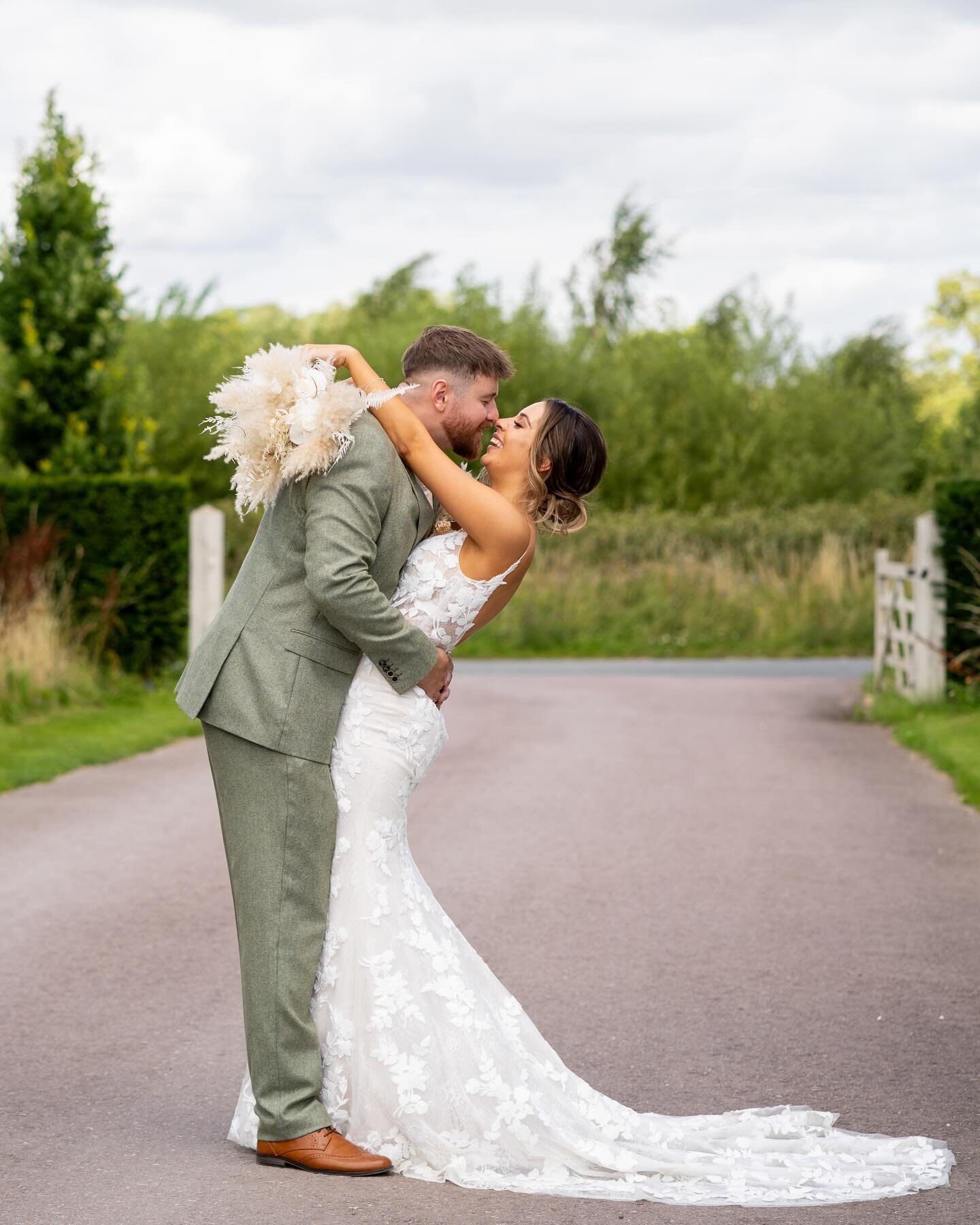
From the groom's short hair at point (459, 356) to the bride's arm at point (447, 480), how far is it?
13 cm

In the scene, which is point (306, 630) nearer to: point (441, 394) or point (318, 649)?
point (318, 649)

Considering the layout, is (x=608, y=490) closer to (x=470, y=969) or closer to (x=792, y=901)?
(x=792, y=901)

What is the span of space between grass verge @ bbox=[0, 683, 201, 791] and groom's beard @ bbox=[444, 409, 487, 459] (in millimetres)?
7659

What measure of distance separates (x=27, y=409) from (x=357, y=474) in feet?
48.8

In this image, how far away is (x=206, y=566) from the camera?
57.0 ft

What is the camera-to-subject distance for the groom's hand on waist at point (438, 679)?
4.32 m

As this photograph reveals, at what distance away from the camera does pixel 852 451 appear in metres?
43.1

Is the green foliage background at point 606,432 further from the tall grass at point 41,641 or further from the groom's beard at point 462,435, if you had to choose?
the groom's beard at point 462,435

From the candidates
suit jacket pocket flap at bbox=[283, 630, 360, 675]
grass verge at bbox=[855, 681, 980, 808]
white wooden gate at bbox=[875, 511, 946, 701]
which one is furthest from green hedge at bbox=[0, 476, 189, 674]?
suit jacket pocket flap at bbox=[283, 630, 360, 675]

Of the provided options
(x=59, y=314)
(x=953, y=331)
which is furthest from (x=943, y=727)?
(x=953, y=331)

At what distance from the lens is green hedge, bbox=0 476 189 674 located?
16625mm

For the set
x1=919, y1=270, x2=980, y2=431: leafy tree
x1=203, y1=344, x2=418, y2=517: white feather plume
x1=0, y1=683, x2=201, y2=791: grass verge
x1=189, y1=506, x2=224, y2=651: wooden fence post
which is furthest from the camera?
x1=919, y1=270, x2=980, y2=431: leafy tree

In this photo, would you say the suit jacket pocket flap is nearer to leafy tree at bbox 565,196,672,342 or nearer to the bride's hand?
the bride's hand

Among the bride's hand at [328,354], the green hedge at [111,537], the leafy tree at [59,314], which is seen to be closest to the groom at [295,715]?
the bride's hand at [328,354]
